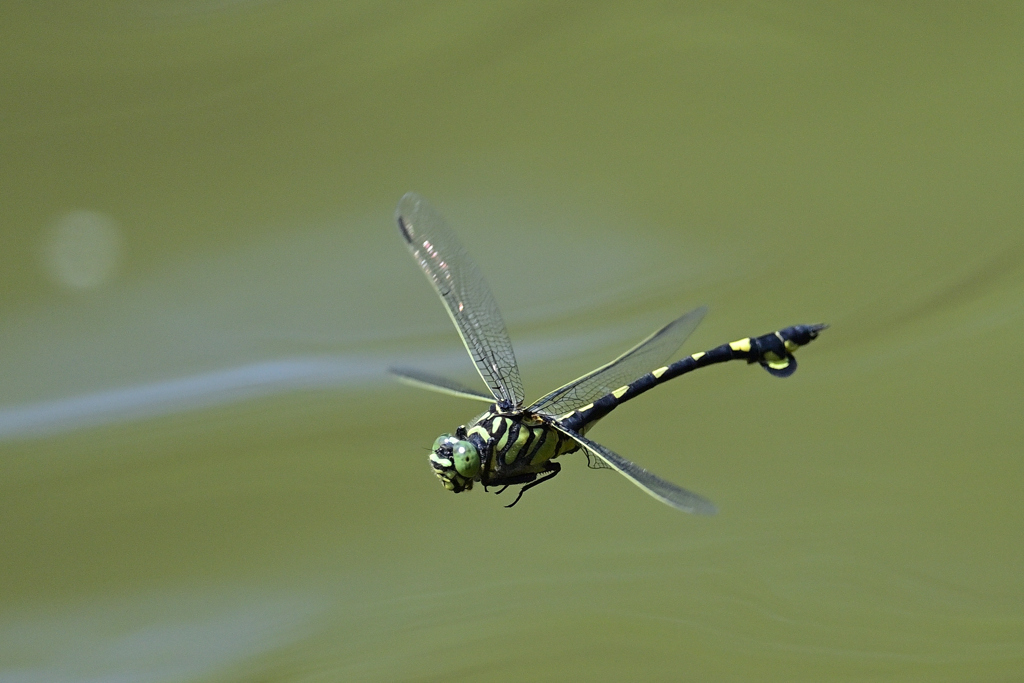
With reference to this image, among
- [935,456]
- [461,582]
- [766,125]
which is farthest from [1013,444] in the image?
[461,582]

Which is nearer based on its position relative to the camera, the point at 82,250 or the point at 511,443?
the point at 511,443

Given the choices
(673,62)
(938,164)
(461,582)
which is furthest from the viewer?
(673,62)

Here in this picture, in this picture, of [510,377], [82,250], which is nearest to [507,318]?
[510,377]

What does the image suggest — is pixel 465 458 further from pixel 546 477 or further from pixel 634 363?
pixel 634 363

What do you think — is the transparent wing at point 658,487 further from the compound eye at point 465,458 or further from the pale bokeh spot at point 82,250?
the pale bokeh spot at point 82,250

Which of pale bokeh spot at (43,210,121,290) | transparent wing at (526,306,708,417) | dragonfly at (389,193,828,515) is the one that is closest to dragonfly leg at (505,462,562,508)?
dragonfly at (389,193,828,515)

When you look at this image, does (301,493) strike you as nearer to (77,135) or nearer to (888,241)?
(77,135)

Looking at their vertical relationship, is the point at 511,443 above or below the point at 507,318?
below

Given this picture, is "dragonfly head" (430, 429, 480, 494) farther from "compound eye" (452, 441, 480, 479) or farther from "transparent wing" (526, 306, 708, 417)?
"transparent wing" (526, 306, 708, 417)
